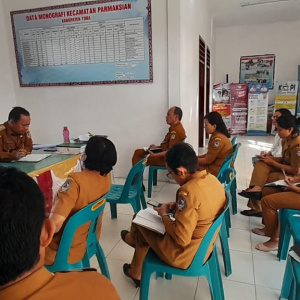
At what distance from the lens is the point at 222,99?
7621mm

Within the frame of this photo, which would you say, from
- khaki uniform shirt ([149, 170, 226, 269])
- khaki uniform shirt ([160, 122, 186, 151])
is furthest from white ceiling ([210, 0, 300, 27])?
khaki uniform shirt ([149, 170, 226, 269])

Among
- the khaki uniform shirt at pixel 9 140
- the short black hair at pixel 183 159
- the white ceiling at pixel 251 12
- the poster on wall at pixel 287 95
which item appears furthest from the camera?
the poster on wall at pixel 287 95

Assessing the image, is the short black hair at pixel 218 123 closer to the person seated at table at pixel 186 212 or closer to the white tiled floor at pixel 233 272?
the white tiled floor at pixel 233 272

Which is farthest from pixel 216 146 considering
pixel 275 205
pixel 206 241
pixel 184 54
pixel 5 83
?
pixel 5 83

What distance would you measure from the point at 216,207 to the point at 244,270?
2.89ft

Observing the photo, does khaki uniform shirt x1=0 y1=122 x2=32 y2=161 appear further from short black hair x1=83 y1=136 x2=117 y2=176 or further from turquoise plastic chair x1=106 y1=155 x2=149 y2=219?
short black hair x1=83 y1=136 x2=117 y2=176

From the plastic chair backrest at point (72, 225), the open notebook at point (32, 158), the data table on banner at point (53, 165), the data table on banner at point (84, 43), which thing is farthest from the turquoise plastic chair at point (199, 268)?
the data table on banner at point (84, 43)

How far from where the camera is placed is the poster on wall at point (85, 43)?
350 centimetres

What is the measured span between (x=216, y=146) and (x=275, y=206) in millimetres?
845

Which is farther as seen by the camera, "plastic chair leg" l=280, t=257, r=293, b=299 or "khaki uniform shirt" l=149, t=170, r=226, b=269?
"plastic chair leg" l=280, t=257, r=293, b=299

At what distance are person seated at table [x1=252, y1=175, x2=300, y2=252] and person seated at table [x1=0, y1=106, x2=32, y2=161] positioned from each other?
214 centimetres

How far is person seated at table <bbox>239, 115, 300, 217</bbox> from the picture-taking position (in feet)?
7.79

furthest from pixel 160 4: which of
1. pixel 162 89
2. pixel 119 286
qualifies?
pixel 119 286

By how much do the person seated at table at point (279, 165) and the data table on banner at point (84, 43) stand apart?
2044 mm
